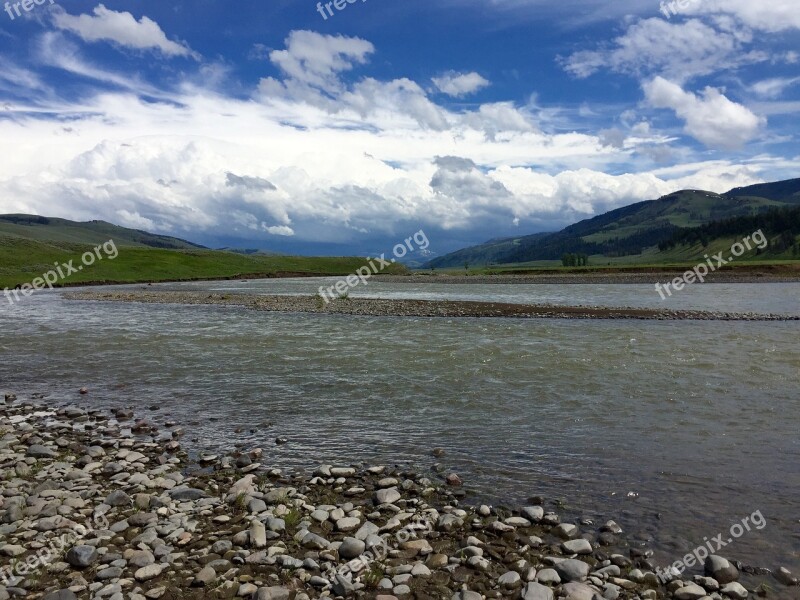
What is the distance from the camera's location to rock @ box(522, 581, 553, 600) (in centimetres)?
724

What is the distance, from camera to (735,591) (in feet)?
24.2

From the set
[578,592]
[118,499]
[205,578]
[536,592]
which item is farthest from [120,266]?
[578,592]

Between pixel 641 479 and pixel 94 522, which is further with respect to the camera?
pixel 641 479

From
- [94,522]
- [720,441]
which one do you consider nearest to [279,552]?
[94,522]

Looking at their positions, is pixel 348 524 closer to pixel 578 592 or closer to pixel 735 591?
pixel 578 592

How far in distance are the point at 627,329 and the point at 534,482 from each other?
30776 mm

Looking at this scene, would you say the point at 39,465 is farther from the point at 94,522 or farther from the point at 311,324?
the point at 311,324

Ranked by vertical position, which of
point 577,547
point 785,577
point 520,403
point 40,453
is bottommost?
point 520,403

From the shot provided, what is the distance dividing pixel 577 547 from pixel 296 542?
4.58 m

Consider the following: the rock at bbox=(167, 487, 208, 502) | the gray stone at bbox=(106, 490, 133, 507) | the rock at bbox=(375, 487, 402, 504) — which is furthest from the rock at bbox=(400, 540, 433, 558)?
the gray stone at bbox=(106, 490, 133, 507)

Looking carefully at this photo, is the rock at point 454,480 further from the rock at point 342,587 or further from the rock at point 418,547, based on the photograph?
the rock at point 342,587

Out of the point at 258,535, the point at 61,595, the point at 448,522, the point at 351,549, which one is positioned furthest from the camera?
the point at 448,522

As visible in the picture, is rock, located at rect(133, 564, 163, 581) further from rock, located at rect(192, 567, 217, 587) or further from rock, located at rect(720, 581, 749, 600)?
rock, located at rect(720, 581, 749, 600)

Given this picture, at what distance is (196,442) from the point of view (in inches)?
562
